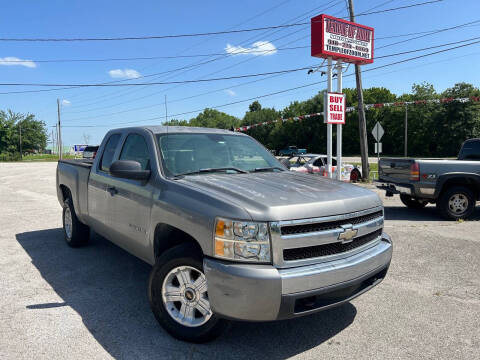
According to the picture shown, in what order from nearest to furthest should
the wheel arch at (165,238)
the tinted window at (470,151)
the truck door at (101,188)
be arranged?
1. the wheel arch at (165,238)
2. the truck door at (101,188)
3. the tinted window at (470,151)

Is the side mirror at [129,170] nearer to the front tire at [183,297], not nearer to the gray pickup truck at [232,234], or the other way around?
the gray pickup truck at [232,234]

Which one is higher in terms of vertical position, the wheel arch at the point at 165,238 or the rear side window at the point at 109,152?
the rear side window at the point at 109,152

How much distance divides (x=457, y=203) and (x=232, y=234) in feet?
24.5

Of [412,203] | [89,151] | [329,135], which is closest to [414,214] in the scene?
[412,203]

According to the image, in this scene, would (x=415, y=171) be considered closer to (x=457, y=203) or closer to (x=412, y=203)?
(x=457, y=203)

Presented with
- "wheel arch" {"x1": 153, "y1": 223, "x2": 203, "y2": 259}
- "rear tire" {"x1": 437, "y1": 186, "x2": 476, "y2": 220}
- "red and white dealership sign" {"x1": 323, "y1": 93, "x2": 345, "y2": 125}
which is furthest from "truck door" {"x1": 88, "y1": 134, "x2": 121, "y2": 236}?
"red and white dealership sign" {"x1": 323, "y1": 93, "x2": 345, "y2": 125}

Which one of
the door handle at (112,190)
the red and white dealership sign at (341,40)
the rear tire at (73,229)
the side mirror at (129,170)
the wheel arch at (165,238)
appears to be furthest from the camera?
the red and white dealership sign at (341,40)

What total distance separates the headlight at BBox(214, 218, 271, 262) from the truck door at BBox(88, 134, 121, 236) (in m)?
2.10

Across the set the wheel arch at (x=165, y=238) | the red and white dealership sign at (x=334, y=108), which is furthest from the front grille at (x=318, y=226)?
the red and white dealership sign at (x=334, y=108)

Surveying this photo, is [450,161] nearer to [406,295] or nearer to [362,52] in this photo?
[406,295]

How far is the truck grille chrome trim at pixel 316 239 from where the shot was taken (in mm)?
2617

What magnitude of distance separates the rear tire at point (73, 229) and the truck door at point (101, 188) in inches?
37.8

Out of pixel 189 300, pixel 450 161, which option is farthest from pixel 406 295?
pixel 450 161

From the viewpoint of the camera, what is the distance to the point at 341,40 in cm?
1423
